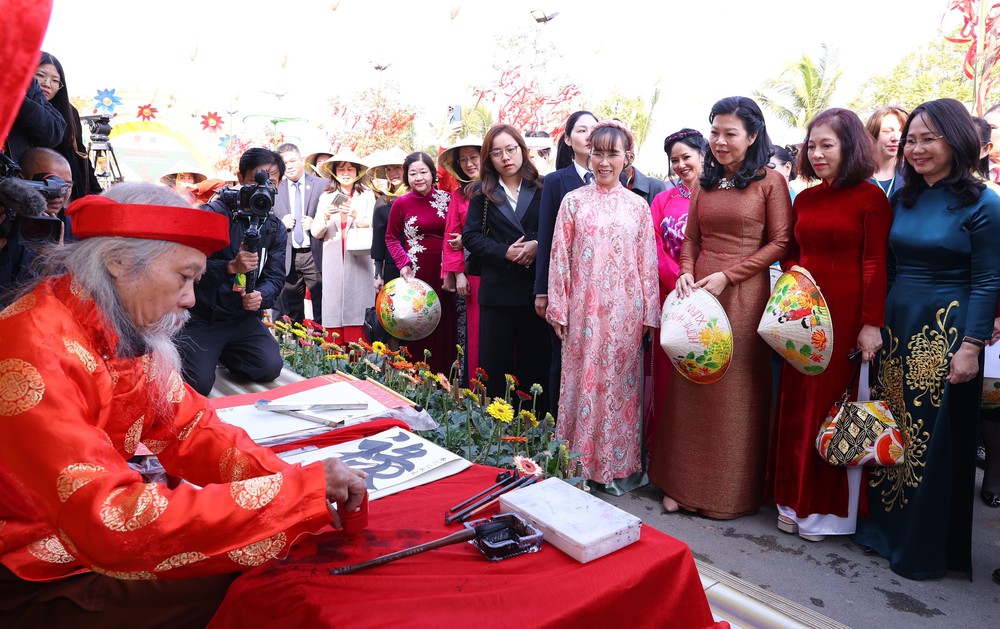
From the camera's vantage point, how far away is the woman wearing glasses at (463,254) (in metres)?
4.37

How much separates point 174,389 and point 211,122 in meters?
16.3

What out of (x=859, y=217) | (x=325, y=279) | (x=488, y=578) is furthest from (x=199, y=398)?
(x=325, y=279)

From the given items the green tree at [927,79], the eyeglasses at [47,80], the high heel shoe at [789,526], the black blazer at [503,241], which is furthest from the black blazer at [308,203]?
the green tree at [927,79]

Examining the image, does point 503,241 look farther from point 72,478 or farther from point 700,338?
point 72,478

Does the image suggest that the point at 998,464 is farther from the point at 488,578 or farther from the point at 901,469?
the point at 488,578

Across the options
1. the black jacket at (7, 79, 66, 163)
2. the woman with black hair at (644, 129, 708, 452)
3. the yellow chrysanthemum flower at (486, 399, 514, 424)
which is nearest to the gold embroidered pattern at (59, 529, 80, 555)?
the yellow chrysanthemum flower at (486, 399, 514, 424)

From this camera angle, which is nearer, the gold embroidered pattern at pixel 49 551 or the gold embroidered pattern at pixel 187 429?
the gold embroidered pattern at pixel 49 551

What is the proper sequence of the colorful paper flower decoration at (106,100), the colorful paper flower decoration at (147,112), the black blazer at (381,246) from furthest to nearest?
the colorful paper flower decoration at (147,112), the colorful paper flower decoration at (106,100), the black blazer at (381,246)

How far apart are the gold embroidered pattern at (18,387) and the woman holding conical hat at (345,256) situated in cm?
455

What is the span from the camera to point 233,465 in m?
1.55

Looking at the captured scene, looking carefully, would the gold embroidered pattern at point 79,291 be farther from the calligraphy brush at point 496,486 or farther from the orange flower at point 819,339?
the orange flower at point 819,339

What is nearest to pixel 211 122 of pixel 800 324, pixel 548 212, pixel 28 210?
pixel 548 212

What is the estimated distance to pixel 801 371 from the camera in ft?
9.39

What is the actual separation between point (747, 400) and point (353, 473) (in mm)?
2222
